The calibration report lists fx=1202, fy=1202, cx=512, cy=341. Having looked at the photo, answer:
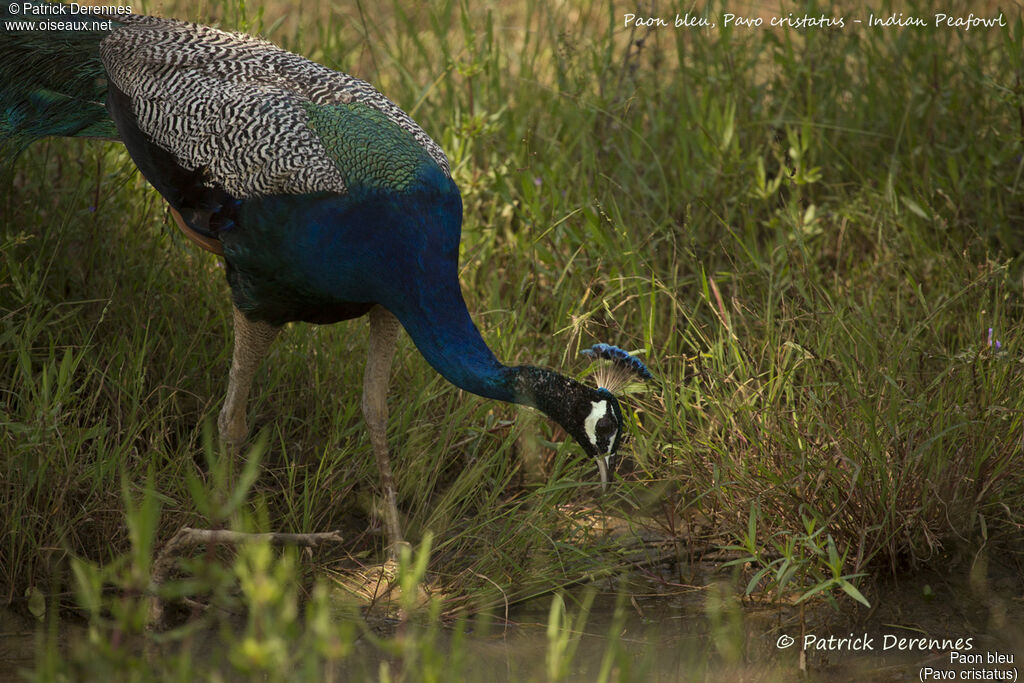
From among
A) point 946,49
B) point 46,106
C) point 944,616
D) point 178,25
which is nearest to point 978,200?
point 946,49

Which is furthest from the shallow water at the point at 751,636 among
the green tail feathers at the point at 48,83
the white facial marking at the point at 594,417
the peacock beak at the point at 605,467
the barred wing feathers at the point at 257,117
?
the green tail feathers at the point at 48,83

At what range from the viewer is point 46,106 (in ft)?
12.8

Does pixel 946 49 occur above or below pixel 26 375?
above

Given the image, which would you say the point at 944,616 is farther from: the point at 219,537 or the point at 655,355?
the point at 219,537

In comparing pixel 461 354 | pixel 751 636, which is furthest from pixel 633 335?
pixel 751 636

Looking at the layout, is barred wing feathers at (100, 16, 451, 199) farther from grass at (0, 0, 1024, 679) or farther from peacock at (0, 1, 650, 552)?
grass at (0, 0, 1024, 679)

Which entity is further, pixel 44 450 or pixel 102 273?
pixel 102 273

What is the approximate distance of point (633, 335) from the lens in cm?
418

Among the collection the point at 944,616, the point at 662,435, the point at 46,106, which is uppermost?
the point at 46,106

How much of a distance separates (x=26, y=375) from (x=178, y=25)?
4.22 ft

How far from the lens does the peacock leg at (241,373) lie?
11.7 ft

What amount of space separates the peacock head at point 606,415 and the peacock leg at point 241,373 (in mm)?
1012

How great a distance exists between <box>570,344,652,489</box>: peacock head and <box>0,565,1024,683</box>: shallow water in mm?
399

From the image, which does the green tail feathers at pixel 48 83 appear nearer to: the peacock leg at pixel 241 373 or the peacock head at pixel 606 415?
the peacock leg at pixel 241 373
